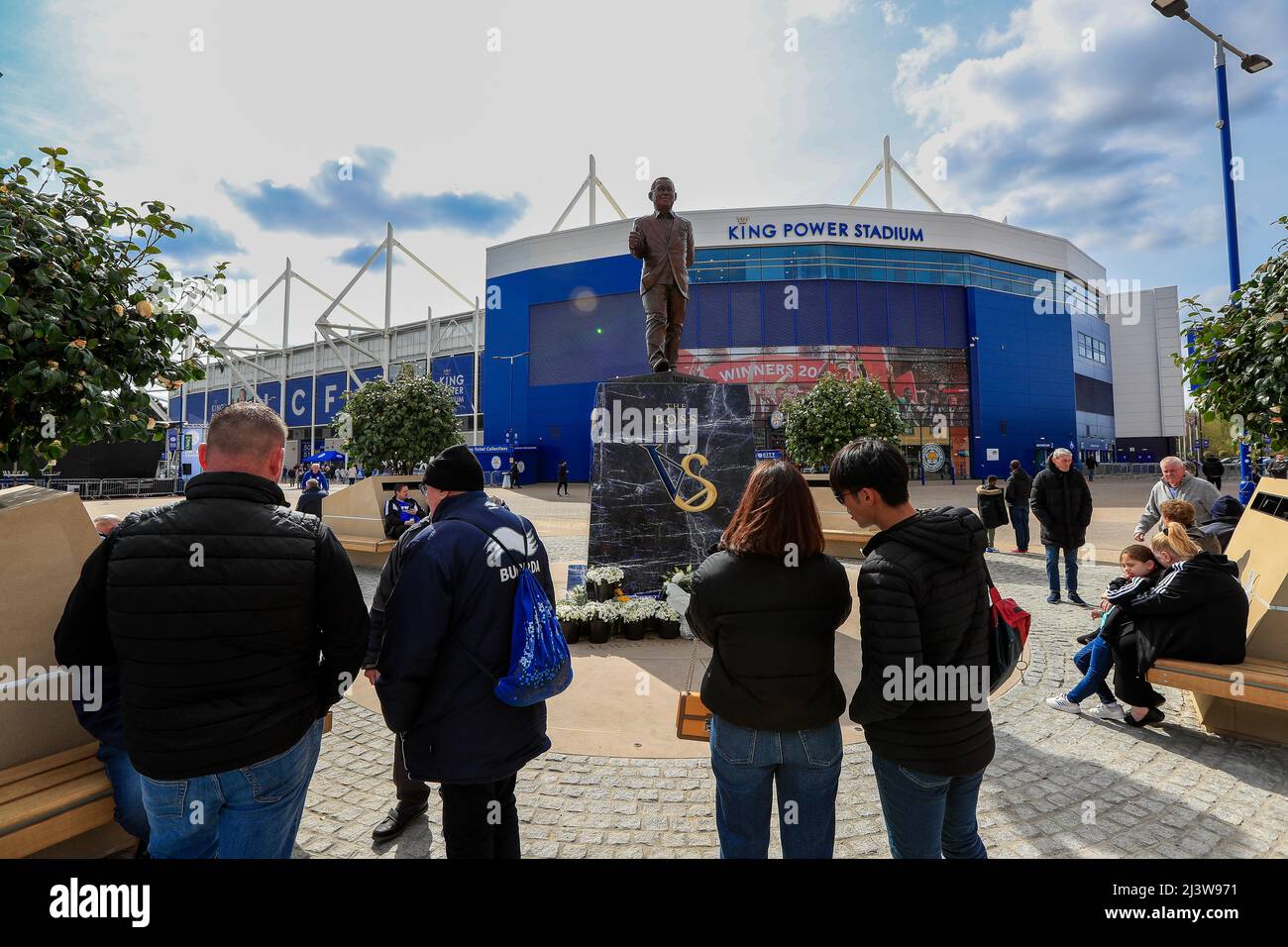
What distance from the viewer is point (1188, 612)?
12.8 ft

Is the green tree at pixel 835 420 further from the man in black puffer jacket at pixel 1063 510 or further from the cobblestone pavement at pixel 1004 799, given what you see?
the cobblestone pavement at pixel 1004 799

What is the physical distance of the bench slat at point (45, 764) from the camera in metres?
2.47

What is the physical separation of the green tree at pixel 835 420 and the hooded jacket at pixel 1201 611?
31.8 feet

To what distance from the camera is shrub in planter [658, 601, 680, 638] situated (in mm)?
6113

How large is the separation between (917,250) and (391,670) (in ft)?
139

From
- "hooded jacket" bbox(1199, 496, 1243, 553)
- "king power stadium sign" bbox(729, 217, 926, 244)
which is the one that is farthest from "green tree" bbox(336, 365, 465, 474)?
"king power stadium sign" bbox(729, 217, 926, 244)

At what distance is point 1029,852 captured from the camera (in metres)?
2.77

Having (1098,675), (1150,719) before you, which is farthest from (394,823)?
(1150,719)

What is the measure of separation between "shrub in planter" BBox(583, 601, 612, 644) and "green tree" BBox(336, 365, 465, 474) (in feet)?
29.8

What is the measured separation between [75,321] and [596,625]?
4556 mm

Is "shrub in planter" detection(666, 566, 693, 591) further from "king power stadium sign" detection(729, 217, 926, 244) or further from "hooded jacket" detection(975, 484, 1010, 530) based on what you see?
"king power stadium sign" detection(729, 217, 926, 244)

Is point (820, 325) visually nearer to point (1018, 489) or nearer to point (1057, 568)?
point (1018, 489)

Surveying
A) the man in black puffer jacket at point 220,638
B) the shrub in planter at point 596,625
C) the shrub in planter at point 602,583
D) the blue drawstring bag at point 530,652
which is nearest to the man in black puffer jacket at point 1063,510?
the shrub in planter at point 602,583

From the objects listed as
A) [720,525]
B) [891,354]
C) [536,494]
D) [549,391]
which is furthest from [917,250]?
[720,525]
